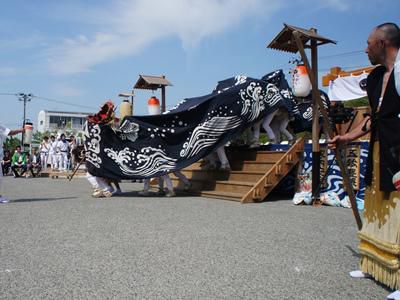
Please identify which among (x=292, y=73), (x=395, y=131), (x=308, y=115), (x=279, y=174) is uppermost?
(x=292, y=73)

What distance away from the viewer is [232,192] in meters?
8.63

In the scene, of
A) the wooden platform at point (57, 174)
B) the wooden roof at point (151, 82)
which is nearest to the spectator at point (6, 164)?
the wooden platform at point (57, 174)

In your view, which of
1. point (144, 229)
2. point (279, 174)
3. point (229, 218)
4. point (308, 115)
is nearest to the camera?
point (144, 229)

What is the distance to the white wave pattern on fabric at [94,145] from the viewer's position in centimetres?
873

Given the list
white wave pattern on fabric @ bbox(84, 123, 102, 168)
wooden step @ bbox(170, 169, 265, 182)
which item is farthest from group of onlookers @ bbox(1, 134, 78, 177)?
white wave pattern on fabric @ bbox(84, 123, 102, 168)

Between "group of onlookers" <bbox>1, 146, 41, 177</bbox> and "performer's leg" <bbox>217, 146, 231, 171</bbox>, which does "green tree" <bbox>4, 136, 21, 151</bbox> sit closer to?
"group of onlookers" <bbox>1, 146, 41, 177</bbox>

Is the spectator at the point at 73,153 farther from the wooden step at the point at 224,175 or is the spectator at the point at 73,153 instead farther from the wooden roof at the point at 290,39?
the wooden roof at the point at 290,39

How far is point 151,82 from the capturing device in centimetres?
1191

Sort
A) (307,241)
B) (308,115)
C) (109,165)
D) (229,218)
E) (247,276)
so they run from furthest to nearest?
(308,115) → (109,165) → (229,218) → (307,241) → (247,276)

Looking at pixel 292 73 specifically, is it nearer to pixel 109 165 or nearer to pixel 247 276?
pixel 109 165

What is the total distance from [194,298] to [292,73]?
295 inches

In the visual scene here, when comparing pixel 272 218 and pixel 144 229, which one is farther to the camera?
pixel 272 218

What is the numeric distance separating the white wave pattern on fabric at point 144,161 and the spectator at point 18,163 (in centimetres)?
1054

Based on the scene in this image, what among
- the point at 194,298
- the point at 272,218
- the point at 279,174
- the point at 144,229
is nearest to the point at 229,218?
the point at 272,218
